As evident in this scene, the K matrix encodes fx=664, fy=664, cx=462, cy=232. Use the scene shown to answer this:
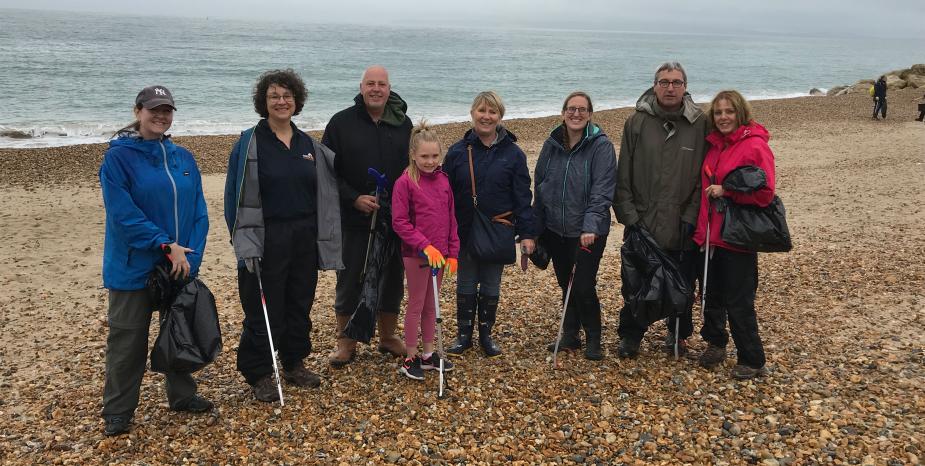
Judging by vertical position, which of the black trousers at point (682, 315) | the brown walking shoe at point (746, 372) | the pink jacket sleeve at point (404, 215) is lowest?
the brown walking shoe at point (746, 372)

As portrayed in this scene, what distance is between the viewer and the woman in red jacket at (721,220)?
4.47 metres

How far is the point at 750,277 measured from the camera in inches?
184

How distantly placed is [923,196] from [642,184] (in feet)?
31.2

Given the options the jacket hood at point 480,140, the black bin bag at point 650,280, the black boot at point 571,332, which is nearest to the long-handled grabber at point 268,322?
the jacket hood at point 480,140

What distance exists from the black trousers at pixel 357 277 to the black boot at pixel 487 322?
0.66m

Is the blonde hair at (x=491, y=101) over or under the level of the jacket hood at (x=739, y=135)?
over

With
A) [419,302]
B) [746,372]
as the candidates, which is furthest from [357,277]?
[746,372]

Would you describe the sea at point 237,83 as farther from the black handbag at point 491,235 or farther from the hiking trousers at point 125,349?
the hiking trousers at point 125,349

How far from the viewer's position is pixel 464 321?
17.5 feet

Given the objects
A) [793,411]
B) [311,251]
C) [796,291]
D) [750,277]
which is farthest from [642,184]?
[796,291]

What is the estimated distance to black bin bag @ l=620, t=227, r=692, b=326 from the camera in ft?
15.6

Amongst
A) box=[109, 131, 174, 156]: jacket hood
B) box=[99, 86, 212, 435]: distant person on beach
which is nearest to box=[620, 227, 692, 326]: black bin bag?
box=[99, 86, 212, 435]: distant person on beach

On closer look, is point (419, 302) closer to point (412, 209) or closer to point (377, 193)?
point (412, 209)

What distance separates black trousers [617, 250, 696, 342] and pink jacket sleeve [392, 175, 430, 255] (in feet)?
5.75
